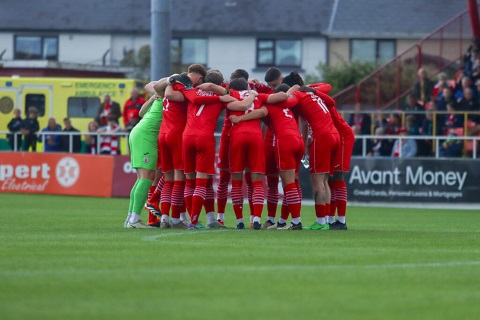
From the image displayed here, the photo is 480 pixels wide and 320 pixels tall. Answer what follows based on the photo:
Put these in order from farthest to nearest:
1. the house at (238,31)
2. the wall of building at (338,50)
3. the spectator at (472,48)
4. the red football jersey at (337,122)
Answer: the wall of building at (338,50) → the house at (238,31) → the spectator at (472,48) → the red football jersey at (337,122)

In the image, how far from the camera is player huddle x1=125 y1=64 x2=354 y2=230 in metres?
14.8

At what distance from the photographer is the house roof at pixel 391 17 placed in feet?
186

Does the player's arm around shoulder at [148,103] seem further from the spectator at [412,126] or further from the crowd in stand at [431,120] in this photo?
the spectator at [412,126]

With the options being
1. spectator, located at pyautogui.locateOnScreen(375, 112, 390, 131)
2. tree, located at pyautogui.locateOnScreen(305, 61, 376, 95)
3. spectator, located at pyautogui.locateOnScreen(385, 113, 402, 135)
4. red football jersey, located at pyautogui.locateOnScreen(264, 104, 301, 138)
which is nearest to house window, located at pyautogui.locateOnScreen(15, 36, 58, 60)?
tree, located at pyautogui.locateOnScreen(305, 61, 376, 95)

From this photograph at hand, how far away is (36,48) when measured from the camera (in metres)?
59.7

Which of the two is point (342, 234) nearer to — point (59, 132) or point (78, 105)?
point (59, 132)

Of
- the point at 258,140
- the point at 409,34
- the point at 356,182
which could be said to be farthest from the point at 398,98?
the point at 409,34

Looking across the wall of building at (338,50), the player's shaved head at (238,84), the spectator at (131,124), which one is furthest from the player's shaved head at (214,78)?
the wall of building at (338,50)

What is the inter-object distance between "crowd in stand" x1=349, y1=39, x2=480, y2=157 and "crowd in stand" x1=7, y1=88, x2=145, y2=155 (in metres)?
5.35

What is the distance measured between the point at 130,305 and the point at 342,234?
6732 mm

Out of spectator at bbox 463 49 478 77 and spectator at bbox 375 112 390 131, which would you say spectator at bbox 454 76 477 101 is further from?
spectator at bbox 375 112 390 131

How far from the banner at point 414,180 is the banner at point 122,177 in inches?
206

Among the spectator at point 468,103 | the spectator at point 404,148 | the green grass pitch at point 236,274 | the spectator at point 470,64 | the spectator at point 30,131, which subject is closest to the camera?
the green grass pitch at point 236,274

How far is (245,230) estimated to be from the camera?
14836mm
